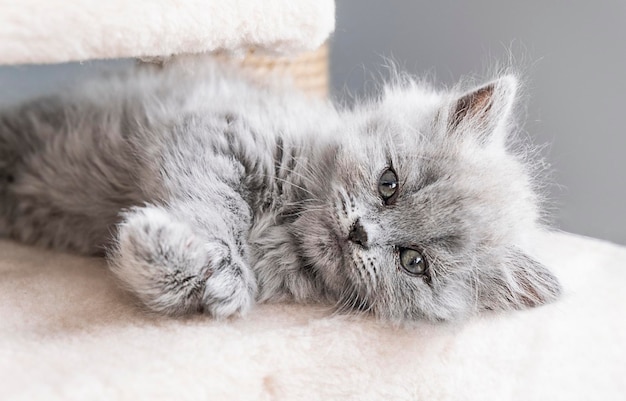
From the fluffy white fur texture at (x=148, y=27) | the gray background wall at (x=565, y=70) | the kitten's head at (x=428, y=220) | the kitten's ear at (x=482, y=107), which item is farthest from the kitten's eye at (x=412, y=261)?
the gray background wall at (x=565, y=70)

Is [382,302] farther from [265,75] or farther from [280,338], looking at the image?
[265,75]

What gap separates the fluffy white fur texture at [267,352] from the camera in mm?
963

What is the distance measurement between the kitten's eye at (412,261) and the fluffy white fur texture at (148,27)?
615mm

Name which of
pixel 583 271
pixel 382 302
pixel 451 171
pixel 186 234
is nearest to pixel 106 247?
pixel 186 234

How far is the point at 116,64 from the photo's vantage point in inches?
81.4

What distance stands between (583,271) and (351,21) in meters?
1.52

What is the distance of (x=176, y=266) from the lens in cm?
112

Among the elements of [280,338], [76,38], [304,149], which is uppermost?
[76,38]

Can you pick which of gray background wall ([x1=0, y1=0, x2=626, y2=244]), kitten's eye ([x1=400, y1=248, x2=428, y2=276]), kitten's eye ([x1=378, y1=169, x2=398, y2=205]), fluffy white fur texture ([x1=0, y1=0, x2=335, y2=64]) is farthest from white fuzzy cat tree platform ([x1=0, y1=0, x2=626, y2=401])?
gray background wall ([x1=0, y1=0, x2=626, y2=244])

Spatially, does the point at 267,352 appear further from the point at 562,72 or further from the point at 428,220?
the point at 562,72

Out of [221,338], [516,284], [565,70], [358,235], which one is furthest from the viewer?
[565,70]

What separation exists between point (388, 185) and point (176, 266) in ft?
1.58

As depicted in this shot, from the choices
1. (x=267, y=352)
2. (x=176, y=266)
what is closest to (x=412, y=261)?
(x=267, y=352)

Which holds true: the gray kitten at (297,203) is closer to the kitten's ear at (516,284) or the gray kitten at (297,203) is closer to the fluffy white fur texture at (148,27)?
the kitten's ear at (516,284)
